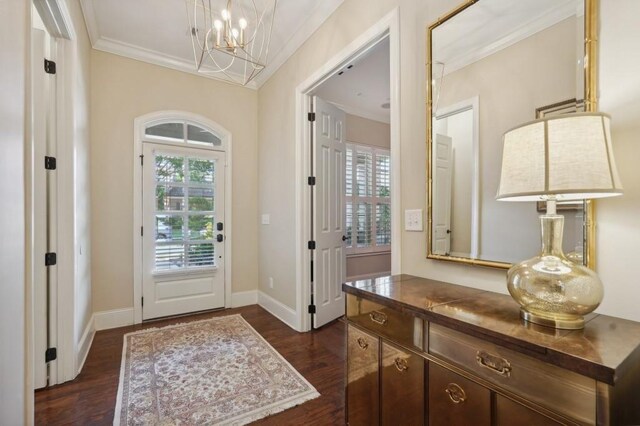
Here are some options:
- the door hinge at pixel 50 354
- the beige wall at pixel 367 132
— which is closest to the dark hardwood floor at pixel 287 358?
the door hinge at pixel 50 354

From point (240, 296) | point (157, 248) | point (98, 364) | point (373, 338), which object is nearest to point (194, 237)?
point (157, 248)

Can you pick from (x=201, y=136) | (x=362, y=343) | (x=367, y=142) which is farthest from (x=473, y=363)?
(x=367, y=142)

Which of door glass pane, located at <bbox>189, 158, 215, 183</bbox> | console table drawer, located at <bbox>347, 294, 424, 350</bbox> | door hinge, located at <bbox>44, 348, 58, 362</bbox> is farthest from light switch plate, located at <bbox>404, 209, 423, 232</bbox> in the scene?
door glass pane, located at <bbox>189, 158, 215, 183</bbox>

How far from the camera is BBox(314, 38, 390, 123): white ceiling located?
325cm

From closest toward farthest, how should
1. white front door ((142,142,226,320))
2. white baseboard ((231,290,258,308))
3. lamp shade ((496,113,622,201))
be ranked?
lamp shade ((496,113,622,201)) → white front door ((142,142,226,320)) → white baseboard ((231,290,258,308))

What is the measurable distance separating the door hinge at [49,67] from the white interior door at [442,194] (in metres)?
2.75

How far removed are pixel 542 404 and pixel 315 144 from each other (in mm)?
2726

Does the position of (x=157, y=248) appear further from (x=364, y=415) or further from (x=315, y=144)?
(x=364, y=415)

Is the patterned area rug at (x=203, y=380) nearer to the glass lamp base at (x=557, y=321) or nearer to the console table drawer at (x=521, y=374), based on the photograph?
the console table drawer at (x=521, y=374)

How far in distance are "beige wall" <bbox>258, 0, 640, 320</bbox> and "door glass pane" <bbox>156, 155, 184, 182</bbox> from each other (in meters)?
1.01

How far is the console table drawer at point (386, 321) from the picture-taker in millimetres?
1205

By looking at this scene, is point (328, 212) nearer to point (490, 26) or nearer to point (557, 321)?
point (490, 26)

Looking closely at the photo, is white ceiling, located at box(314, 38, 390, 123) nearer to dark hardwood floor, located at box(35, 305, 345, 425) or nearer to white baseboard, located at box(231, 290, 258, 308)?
dark hardwood floor, located at box(35, 305, 345, 425)

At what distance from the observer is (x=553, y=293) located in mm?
918
